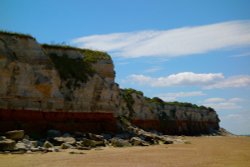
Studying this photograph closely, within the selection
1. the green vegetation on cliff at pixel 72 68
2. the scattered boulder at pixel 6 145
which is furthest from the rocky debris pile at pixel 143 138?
the scattered boulder at pixel 6 145

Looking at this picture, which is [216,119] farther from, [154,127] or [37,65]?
[37,65]

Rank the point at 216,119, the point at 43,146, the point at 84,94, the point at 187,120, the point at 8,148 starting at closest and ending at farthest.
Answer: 1. the point at 8,148
2. the point at 43,146
3. the point at 84,94
4. the point at 187,120
5. the point at 216,119

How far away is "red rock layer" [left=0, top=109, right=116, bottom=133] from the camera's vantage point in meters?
26.7

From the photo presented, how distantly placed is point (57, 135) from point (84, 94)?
685 centimetres

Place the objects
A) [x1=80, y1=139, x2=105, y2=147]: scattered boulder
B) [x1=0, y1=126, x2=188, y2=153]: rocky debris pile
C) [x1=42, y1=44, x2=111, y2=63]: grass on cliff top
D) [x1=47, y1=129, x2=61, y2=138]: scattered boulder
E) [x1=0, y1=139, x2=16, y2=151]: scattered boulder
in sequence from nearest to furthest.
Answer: [x1=0, y1=139, x2=16, y2=151]: scattered boulder
[x1=0, y1=126, x2=188, y2=153]: rocky debris pile
[x1=80, y1=139, x2=105, y2=147]: scattered boulder
[x1=47, y1=129, x2=61, y2=138]: scattered boulder
[x1=42, y1=44, x2=111, y2=63]: grass on cliff top

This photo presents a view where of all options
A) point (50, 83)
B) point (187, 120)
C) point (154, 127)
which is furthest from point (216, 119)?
point (50, 83)

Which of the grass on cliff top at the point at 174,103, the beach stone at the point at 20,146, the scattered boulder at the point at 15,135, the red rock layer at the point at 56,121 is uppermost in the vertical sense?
the grass on cliff top at the point at 174,103

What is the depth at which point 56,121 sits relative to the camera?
3012cm

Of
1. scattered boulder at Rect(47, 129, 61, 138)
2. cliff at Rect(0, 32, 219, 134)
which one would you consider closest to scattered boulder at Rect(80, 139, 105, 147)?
scattered boulder at Rect(47, 129, 61, 138)

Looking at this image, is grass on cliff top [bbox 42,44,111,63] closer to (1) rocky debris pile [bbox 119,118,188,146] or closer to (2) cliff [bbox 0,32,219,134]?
(2) cliff [bbox 0,32,219,134]

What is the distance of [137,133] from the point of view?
36594 millimetres

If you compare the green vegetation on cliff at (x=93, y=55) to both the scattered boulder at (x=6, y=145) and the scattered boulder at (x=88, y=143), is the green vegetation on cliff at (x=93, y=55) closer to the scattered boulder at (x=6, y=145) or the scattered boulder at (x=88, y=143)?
the scattered boulder at (x=88, y=143)

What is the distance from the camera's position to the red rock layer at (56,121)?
87.6ft

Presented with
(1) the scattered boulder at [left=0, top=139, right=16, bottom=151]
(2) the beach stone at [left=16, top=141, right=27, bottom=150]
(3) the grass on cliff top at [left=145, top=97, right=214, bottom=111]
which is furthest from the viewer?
(3) the grass on cliff top at [left=145, top=97, right=214, bottom=111]
